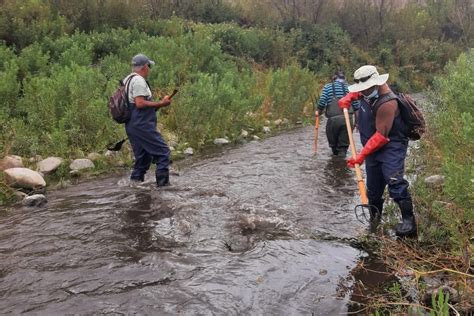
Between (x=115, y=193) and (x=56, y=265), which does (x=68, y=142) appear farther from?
(x=56, y=265)

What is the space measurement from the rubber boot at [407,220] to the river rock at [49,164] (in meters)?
5.61

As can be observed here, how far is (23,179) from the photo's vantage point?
725cm

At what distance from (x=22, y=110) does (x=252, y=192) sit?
487 cm

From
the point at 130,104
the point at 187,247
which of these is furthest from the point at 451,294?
the point at 130,104

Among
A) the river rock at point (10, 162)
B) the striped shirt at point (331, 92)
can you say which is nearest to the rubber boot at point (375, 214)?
the striped shirt at point (331, 92)

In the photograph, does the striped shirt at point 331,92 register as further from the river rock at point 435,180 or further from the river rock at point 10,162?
the river rock at point 10,162

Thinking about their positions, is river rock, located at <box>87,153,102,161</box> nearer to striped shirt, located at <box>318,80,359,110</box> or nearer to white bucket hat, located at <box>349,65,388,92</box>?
striped shirt, located at <box>318,80,359,110</box>

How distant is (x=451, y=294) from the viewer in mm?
3760

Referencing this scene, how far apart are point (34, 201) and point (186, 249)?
8.97 feet

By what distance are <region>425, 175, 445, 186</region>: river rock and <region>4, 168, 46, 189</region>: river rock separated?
565cm

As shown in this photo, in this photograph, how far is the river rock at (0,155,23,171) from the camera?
298 inches

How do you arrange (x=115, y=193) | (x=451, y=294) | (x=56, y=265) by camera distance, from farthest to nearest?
(x=115, y=193), (x=56, y=265), (x=451, y=294)

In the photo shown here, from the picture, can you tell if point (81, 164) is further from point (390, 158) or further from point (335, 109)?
point (390, 158)

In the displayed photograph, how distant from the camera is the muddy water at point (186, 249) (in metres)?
4.16
